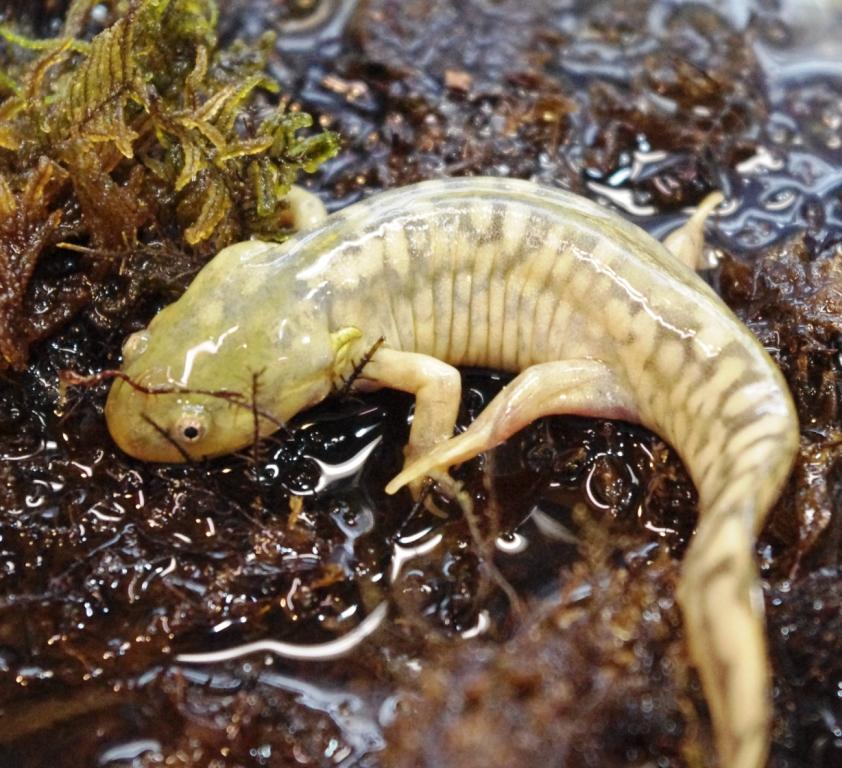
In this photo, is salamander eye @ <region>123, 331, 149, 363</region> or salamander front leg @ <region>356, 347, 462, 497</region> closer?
salamander eye @ <region>123, 331, 149, 363</region>

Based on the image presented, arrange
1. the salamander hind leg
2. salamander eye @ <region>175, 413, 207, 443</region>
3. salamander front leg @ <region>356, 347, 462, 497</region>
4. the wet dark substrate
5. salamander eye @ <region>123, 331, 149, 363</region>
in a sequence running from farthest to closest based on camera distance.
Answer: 1. the salamander hind leg
2. salamander front leg @ <region>356, 347, 462, 497</region>
3. salamander eye @ <region>123, 331, 149, 363</region>
4. salamander eye @ <region>175, 413, 207, 443</region>
5. the wet dark substrate

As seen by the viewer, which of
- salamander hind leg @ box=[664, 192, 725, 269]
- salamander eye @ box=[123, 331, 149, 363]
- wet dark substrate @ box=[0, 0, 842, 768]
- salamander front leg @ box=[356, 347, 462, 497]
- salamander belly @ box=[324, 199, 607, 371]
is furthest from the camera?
salamander hind leg @ box=[664, 192, 725, 269]

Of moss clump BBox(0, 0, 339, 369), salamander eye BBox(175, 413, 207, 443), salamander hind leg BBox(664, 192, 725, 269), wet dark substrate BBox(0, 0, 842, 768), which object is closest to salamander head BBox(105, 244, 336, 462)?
salamander eye BBox(175, 413, 207, 443)

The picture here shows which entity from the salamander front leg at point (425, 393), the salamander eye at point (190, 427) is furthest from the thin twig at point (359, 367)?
the salamander eye at point (190, 427)

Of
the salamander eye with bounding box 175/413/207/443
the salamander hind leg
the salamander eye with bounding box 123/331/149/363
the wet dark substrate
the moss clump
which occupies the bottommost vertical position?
the wet dark substrate

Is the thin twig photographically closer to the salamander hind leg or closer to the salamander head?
the salamander head

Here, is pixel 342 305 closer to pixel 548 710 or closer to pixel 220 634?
pixel 220 634
